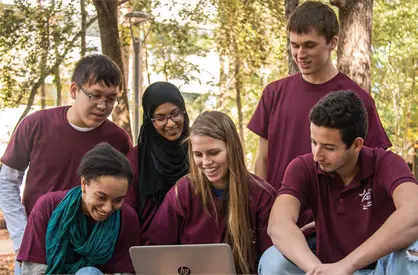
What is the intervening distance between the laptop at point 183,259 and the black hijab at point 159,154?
0.77m

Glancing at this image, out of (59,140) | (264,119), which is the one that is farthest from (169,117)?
(59,140)

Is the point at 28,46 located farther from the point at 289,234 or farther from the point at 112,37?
the point at 289,234

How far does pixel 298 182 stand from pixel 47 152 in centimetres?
172

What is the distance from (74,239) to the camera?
4051 mm

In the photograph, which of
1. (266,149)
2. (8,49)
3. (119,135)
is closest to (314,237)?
(266,149)

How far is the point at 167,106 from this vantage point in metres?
4.65

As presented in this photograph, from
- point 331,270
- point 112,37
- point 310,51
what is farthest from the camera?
point 112,37

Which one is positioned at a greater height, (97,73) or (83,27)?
(83,27)

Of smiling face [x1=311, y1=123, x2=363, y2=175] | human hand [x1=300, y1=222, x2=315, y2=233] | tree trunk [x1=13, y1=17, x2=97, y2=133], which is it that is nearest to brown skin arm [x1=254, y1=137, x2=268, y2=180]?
human hand [x1=300, y1=222, x2=315, y2=233]

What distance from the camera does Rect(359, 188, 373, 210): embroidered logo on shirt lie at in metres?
3.78

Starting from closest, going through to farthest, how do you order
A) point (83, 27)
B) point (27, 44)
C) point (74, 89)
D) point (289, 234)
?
point (289, 234) → point (74, 89) → point (27, 44) → point (83, 27)

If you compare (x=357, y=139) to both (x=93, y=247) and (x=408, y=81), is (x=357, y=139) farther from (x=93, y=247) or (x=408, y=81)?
(x=408, y=81)

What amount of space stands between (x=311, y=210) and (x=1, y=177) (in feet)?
6.78

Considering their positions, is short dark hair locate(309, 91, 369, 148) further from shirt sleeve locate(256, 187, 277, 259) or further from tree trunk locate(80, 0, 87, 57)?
tree trunk locate(80, 0, 87, 57)
